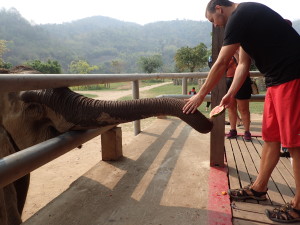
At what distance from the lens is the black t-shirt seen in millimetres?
1869

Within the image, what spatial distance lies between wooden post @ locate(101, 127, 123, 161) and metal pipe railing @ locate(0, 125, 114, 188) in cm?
114

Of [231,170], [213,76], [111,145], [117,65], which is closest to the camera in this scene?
[213,76]

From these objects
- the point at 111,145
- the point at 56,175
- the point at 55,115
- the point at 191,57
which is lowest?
the point at 56,175

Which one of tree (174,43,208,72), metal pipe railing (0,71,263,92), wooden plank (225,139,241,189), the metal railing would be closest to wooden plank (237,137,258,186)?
wooden plank (225,139,241,189)

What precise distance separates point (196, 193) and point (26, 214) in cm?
208

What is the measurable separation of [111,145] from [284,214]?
1.90m

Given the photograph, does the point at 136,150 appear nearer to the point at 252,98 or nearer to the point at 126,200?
the point at 126,200

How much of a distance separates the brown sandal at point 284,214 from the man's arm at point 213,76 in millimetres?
992

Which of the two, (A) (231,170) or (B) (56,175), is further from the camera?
(B) (56,175)

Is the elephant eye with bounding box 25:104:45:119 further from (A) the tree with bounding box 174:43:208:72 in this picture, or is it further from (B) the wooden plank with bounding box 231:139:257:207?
(A) the tree with bounding box 174:43:208:72

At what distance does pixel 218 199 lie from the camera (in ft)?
7.32

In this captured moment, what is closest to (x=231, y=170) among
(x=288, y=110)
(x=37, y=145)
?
(x=288, y=110)

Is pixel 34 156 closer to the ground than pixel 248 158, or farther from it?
farther from it

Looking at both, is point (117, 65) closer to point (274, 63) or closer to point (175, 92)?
point (175, 92)
